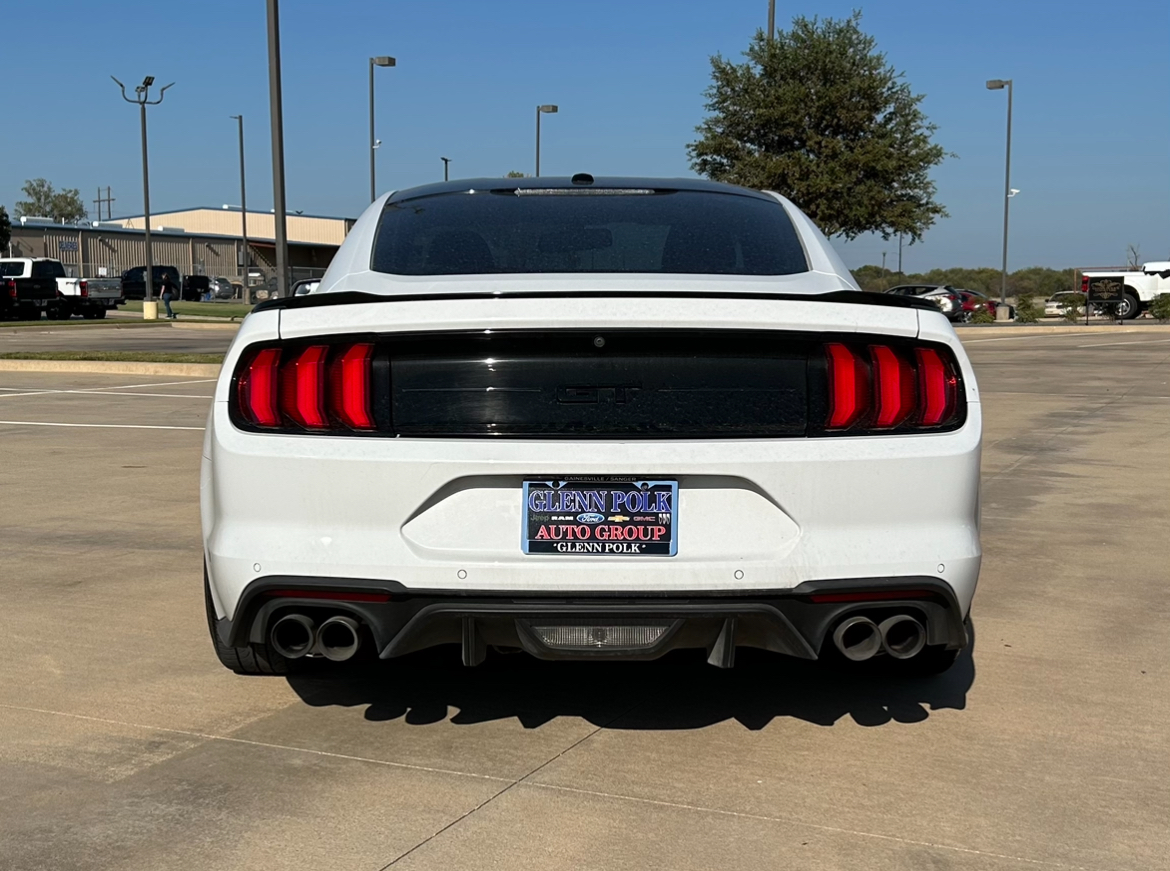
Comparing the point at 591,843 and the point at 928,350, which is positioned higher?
the point at 928,350

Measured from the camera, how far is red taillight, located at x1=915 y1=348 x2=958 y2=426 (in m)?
3.71

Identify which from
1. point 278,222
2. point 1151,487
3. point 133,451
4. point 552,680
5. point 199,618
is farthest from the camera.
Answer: point 278,222

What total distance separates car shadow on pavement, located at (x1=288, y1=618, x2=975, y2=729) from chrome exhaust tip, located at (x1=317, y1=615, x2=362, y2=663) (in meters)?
0.43

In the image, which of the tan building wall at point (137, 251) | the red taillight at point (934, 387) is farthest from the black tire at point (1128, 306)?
the red taillight at point (934, 387)

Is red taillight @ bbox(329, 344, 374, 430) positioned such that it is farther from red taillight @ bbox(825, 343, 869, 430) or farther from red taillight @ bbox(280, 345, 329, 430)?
Answer: red taillight @ bbox(825, 343, 869, 430)

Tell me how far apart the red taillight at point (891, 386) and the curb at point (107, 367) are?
1689cm

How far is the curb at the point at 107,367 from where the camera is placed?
19672 millimetres

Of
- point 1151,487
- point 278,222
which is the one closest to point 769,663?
point 1151,487

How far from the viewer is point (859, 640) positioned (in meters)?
3.71

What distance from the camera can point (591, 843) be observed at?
3266 mm

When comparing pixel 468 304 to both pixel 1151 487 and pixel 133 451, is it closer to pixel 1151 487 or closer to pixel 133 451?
pixel 1151 487

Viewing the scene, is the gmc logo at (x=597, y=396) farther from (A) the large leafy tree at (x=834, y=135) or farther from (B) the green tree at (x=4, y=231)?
(B) the green tree at (x=4, y=231)

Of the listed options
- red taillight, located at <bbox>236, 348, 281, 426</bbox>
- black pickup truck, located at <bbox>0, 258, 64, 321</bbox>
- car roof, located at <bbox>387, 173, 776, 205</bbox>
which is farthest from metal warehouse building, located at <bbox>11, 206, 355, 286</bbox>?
red taillight, located at <bbox>236, 348, 281, 426</bbox>

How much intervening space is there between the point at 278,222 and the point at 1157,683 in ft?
54.6
